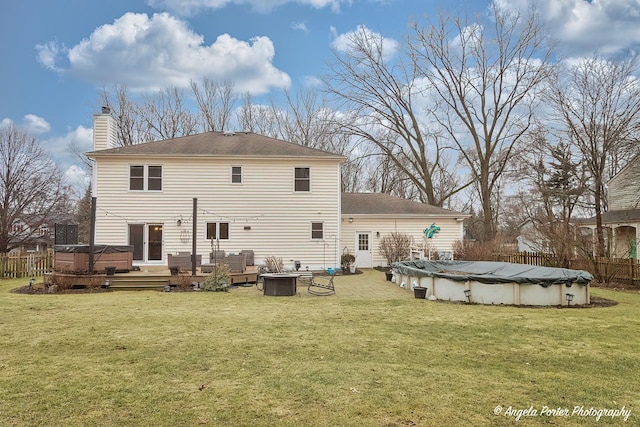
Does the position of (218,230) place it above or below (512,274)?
above

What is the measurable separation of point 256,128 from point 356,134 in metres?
9.04

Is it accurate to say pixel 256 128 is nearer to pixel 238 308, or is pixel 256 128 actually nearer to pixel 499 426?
pixel 238 308

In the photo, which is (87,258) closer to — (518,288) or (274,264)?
(274,264)

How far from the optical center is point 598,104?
69.9ft

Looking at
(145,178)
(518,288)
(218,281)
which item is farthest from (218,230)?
(518,288)

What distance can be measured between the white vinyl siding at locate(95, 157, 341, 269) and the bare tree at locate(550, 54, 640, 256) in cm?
1408

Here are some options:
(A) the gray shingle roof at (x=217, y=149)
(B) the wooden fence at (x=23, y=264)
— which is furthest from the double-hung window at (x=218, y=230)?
(B) the wooden fence at (x=23, y=264)

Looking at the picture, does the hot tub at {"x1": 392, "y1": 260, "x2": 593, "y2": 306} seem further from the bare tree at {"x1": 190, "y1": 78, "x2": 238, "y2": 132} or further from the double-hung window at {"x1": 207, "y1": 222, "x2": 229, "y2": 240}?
the bare tree at {"x1": 190, "y1": 78, "x2": 238, "y2": 132}

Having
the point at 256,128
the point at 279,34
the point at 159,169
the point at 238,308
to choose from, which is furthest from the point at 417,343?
the point at 256,128

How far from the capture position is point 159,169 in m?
17.5

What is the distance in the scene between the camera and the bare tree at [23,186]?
25.7 m

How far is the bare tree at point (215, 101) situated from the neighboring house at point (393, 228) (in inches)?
655

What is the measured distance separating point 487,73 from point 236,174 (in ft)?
61.1

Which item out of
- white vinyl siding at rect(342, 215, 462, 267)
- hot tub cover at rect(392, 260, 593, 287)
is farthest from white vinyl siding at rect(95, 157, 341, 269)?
hot tub cover at rect(392, 260, 593, 287)
